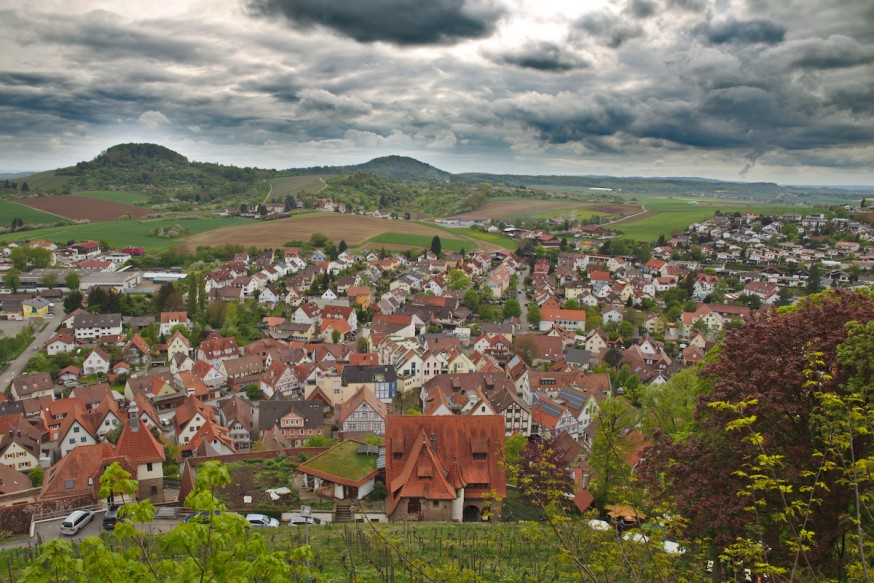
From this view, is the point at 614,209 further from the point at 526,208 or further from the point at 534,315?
the point at 534,315

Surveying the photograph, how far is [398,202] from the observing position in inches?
7200

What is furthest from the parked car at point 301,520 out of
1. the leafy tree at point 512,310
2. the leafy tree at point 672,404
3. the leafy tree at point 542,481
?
the leafy tree at point 512,310

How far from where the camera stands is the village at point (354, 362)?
23328mm

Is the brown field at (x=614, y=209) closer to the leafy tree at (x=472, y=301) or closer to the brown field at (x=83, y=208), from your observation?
the leafy tree at (x=472, y=301)

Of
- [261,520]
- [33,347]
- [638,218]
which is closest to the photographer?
[261,520]

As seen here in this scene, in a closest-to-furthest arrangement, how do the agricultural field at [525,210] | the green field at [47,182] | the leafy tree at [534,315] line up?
the leafy tree at [534,315]
the agricultural field at [525,210]
the green field at [47,182]

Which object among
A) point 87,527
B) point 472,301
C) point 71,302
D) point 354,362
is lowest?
point 354,362

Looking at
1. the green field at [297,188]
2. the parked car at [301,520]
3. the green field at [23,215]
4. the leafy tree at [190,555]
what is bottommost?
the parked car at [301,520]

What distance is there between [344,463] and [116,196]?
17017 centimetres

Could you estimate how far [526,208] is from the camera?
564ft

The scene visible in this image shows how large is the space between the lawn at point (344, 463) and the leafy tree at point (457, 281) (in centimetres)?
5342

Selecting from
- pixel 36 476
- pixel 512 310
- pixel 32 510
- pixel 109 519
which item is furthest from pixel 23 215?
pixel 109 519

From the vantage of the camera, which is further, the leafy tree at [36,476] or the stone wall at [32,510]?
the leafy tree at [36,476]

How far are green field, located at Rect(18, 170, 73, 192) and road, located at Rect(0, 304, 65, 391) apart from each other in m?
137
